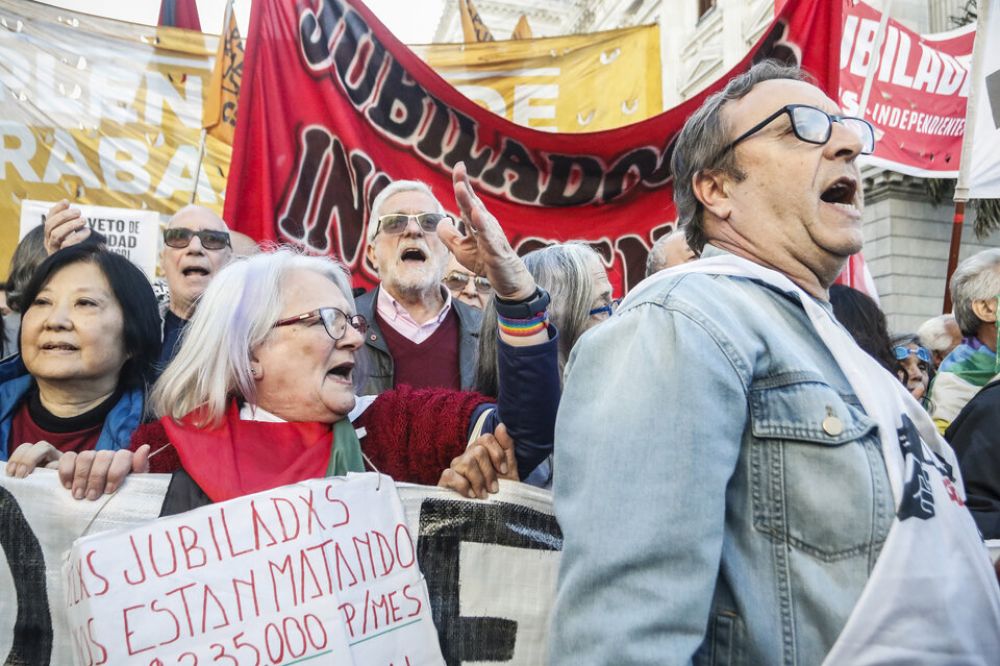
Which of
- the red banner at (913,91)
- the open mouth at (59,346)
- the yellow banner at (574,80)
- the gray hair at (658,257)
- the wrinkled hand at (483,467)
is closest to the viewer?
the wrinkled hand at (483,467)

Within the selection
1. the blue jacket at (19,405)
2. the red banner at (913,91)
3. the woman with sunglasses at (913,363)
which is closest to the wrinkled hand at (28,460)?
the blue jacket at (19,405)

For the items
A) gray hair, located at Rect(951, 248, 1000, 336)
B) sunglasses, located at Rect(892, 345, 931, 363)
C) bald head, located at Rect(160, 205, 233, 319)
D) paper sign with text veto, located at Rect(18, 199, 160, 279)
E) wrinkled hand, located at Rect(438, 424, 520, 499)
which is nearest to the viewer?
wrinkled hand, located at Rect(438, 424, 520, 499)

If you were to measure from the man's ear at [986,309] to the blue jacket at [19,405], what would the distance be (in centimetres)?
304

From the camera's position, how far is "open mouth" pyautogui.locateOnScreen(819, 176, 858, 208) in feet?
5.02

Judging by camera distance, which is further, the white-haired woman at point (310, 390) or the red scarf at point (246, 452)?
the white-haired woman at point (310, 390)

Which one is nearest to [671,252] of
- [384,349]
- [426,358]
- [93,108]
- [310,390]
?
[426,358]

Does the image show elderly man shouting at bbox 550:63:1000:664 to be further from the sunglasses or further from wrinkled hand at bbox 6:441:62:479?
the sunglasses

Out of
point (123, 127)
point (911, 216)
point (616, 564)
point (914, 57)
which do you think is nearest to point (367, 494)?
point (616, 564)

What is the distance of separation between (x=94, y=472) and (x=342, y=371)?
61cm

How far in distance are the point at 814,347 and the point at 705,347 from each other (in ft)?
0.80

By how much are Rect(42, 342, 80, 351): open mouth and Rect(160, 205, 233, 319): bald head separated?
1.04 metres

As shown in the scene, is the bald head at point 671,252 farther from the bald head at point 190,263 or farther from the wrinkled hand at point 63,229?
the wrinkled hand at point 63,229

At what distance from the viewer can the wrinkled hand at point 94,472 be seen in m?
1.78

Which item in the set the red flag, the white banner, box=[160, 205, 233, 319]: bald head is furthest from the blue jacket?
the red flag
